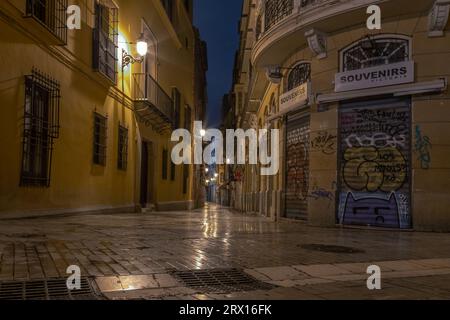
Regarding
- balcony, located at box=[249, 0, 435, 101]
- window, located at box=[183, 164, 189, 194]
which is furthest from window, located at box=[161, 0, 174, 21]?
window, located at box=[183, 164, 189, 194]

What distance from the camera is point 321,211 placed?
1400cm

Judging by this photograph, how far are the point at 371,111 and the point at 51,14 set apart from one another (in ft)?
27.0

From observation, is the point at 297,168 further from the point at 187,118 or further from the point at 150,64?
the point at 187,118

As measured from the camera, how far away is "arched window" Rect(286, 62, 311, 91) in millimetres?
15820

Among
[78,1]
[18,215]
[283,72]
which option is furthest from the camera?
[283,72]

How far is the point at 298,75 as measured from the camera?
16.5 meters

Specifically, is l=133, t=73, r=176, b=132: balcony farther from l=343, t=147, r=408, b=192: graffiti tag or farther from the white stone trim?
the white stone trim

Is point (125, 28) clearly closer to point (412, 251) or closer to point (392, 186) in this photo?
point (392, 186)

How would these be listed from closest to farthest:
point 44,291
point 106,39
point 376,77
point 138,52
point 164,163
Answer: point 44,291 < point 376,77 < point 106,39 < point 138,52 < point 164,163

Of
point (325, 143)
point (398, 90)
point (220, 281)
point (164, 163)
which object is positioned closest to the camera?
point (220, 281)

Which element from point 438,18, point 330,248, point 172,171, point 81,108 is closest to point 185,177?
point 172,171

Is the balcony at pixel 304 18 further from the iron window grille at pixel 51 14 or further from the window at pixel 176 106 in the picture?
the window at pixel 176 106

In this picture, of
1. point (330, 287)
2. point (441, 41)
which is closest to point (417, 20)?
point (441, 41)
